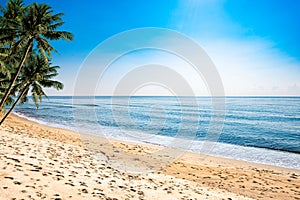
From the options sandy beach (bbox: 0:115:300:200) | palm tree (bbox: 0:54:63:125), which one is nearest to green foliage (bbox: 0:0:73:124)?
palm tree (bbox: 0:54:63:125)

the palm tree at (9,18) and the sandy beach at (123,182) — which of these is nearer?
the sandy beach at (123,182)

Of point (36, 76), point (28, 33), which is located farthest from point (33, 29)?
point (36, 76)

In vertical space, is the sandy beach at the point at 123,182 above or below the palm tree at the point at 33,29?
below

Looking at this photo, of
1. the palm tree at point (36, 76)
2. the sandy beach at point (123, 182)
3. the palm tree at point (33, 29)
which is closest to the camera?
the sandy beach at point (123, 182)

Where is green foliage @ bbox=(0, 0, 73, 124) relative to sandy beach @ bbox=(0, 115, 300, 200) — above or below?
above

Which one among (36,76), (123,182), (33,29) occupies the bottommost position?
(123,182)

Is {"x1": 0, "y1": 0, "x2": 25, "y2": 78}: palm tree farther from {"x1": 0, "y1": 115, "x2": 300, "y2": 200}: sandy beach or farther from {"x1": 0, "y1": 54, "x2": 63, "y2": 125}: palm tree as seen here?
{"x1": 0, "y1": 115, "x2": 300, "y2": 200}: sandy beach

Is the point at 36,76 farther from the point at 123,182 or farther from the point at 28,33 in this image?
the point at 123,182

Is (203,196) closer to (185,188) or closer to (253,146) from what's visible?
(185,188)

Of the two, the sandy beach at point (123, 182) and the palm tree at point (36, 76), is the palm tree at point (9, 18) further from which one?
the sandy beach at point (123, 182)

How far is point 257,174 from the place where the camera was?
1220 centimetres

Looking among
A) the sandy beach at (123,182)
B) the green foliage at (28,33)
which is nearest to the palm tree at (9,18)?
the green foliage at (28,33)

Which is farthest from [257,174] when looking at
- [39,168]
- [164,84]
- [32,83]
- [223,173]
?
[32,83]

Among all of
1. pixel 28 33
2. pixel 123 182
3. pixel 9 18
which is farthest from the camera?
pixel 9 18
